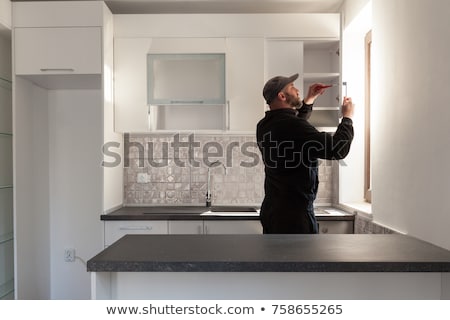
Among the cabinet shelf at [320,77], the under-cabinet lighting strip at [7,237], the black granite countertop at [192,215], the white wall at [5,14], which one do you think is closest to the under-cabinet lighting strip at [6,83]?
the white wall at [5,14]

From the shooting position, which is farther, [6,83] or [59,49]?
[6,83]

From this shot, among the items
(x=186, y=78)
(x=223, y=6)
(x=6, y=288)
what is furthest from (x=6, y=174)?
(x=223, y=6)

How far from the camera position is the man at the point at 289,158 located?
1913 mm

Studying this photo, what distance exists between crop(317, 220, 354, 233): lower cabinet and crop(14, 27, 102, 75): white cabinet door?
1968 millimetres

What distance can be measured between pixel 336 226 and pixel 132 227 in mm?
1453

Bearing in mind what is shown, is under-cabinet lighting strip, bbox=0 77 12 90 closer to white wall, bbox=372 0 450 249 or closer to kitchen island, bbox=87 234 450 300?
kitchen island, bbox=87 234 450 300

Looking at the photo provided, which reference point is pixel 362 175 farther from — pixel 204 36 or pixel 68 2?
pixel 68 2

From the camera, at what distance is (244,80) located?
301 cm

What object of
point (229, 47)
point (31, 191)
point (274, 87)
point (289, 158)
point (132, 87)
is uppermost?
point (229, 47)

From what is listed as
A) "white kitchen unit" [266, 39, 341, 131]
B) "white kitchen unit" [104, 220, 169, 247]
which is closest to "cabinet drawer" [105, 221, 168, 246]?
"white kitchen unit" [104, 220, 169, 247]

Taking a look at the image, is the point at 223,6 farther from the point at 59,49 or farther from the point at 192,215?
the point at 192,215

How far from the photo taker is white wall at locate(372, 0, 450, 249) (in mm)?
1599

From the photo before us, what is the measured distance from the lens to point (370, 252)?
137 cm

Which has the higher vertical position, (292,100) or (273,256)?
(292,100)
